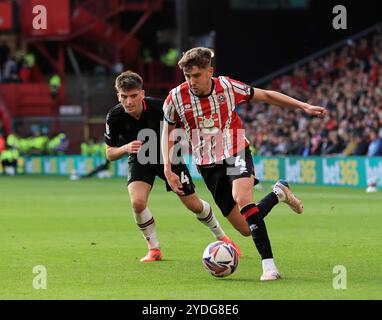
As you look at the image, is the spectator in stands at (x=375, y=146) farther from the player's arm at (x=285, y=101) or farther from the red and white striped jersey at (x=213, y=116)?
the player's arm at (x=285, y=101)

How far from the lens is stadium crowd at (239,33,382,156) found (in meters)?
29.3

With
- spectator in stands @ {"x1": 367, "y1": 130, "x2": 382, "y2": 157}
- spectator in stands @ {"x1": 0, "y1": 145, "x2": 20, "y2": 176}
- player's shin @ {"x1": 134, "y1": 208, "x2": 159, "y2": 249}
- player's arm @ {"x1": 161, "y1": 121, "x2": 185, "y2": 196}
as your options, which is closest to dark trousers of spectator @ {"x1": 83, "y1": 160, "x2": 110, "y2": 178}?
spectator in stands @ {"x1": 0, "y1": 145, "x2": 20, "y2": 176}

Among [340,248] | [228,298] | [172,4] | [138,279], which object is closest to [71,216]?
[340,248]

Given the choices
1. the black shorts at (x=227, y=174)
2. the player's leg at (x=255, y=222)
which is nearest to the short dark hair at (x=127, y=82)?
the black shorts at (x=227, y=174)

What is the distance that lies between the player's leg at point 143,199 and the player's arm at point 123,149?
47 centimetres

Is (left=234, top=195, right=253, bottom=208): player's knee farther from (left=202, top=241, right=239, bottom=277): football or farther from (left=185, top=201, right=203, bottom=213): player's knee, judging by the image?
(left=185, top=201, right=203, bottom=213): player's knee

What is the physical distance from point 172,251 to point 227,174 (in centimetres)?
263

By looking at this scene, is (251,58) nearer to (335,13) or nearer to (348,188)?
(335,13)

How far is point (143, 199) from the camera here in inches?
470

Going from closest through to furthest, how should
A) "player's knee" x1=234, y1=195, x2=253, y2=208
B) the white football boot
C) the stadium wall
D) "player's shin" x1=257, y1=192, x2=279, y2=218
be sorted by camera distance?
"player's knee" x1=234, y1=195, x2=253, y2=208, "player's shin" x1=257, y1=192, x2=279, y2=218, the white football boot, the stadium wall

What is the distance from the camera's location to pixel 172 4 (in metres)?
44.2

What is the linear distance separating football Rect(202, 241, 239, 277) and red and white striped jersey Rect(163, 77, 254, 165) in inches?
35.1

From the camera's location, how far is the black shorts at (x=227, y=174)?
34.0ft

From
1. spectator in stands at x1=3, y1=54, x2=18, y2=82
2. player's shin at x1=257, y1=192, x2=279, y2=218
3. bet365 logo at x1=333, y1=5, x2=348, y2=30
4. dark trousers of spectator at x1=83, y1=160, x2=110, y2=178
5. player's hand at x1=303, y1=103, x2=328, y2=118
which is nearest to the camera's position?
player's hand at x1=303, y1=103, x2=328, y2=118
